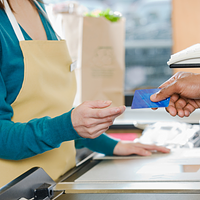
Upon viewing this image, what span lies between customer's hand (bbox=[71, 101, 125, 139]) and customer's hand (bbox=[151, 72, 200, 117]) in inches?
8.0

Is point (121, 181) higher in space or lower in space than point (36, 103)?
lower

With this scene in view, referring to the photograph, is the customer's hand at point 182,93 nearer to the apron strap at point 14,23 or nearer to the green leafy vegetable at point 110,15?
the apron strap at point 14,23

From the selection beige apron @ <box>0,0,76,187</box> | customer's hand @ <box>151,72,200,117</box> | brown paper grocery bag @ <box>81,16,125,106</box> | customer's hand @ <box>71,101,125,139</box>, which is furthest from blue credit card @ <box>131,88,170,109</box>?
brown paper grocery bag @ <box>81,16,125,106</box>

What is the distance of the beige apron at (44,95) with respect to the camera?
0.72 metres

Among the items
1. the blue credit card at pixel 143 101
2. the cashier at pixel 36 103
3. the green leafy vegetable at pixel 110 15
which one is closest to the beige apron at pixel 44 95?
the cashier at pixel 36 103

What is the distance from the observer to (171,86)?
0.80m

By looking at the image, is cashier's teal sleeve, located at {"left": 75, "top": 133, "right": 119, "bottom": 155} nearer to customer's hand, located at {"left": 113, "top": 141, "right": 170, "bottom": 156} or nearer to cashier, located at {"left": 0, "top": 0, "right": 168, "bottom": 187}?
customer's hand, located at {"left": 113, "top": 141, "right": 170, "bottom": 156}

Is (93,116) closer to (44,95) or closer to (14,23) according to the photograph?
(44,95)

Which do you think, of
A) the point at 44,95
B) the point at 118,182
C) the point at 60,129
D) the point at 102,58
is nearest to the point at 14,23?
the point at 44,95

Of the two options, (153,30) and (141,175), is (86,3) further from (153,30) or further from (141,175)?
(141,175)

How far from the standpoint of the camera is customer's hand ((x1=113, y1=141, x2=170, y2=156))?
38.3 inches

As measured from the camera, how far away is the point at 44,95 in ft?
2.48

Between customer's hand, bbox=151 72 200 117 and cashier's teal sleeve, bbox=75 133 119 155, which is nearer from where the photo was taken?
customer's hand, bbox=151 72 200 117

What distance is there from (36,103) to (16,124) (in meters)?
0.11
